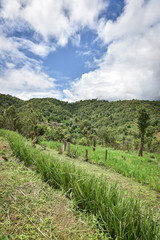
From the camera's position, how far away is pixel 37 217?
1.36m

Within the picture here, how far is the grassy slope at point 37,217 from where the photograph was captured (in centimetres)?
116

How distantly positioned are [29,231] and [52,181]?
3.60 ft

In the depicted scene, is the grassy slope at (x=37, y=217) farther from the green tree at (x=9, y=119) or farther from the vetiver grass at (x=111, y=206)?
the green tree at (x=9, y=119)

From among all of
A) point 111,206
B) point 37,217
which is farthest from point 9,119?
point 111,206

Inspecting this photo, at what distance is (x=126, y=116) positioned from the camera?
58.6 meters

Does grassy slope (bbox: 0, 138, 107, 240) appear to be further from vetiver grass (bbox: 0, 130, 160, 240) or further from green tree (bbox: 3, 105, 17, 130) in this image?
green tree (bbox: 3, 105, 17, 130)

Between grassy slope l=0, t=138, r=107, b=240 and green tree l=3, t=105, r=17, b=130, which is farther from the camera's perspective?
green tree l=3, t=105, r=17, b=130

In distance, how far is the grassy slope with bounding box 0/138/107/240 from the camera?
45.5 inches

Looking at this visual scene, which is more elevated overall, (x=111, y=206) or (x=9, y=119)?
(x=9, y=119)

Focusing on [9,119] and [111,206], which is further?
[9,119]

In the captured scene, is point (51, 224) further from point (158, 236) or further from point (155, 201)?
point (155, 201)

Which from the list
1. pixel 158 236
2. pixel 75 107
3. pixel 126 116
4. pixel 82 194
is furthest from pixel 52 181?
pixel 75 107

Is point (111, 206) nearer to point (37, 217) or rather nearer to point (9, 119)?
point (37, 217)

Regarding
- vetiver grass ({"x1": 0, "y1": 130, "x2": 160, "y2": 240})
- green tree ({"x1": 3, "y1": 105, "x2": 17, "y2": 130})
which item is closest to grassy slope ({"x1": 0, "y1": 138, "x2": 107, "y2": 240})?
vetiver grass ({"x1": 0, "y1": 130, "x2": 160, "y2": 240})
